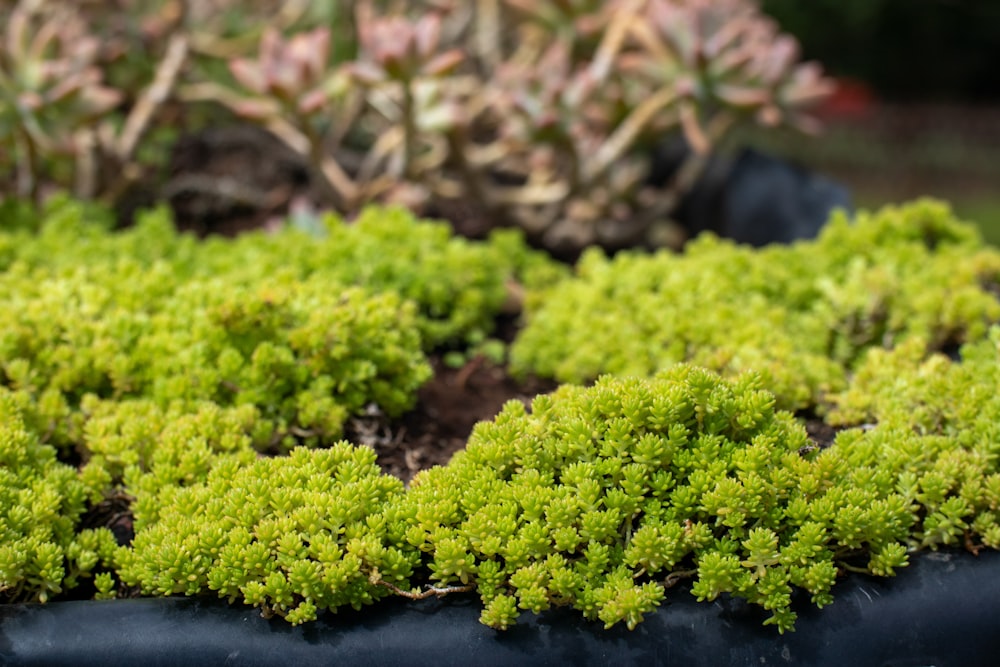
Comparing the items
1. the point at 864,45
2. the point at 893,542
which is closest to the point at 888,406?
the point at 893,542

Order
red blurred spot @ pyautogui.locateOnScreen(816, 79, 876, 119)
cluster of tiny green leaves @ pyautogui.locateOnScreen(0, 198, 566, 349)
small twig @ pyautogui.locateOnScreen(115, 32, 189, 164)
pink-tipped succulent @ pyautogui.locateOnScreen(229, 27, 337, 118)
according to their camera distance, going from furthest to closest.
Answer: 1. red blurred spot @ pyautogui.locateOnScreen(816, 79, 876, 119)
2. small twig @ pyautogui.locateOnScreen(115, 32, 189, 164)
3. pink-tipped succulent @ pyautogui.locateOnScreen(229, 27, 337, 118)
4. cluster of tiny green leaves @ pyautogui.locateOnScreen(0, 198, 566, 349)

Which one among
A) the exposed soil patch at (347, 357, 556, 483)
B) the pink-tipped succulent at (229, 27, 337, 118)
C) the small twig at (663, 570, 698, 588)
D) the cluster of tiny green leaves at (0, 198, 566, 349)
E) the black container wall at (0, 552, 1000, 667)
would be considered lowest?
the exposed soil patch at (347, 357, 556, 483)

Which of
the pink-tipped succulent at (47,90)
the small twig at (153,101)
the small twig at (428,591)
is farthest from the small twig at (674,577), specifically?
the small twig at (153,101)

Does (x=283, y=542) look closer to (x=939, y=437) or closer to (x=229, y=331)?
(x=229, y=331)

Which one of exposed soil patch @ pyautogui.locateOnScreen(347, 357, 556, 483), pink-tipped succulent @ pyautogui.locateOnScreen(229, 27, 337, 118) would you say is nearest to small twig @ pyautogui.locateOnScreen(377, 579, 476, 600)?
exposed soil patch @ pyautogui.locateOnScreen(347, 357, 556, 483)

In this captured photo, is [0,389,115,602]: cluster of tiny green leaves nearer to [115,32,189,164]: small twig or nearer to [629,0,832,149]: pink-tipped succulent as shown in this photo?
[115,32,189,164]: small twig

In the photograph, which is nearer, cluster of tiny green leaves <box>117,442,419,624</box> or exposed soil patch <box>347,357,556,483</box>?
cluster of tiny green leaves <box>117,442,419,624</box>

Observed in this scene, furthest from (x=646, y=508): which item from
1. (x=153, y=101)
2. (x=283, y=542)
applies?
(x=153, y=101)

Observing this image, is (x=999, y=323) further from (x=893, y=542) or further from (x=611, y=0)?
(x=611, y=0)
